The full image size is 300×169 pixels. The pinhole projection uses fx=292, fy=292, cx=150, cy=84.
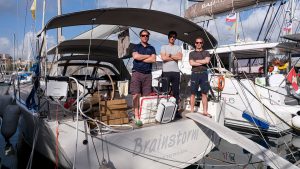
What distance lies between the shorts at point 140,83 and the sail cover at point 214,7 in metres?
6.08

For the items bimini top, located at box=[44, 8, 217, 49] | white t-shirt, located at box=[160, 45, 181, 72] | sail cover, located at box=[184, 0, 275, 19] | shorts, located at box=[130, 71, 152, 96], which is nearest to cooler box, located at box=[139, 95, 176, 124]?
shorts, located at box=[130, 71, 152, 96]

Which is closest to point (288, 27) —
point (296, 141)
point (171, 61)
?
point (296, 141)

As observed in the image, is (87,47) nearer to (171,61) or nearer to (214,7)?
(171,61)

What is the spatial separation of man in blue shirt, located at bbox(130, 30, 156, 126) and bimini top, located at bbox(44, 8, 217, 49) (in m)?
0.42

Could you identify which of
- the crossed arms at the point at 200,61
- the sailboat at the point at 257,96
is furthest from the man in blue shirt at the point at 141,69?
the sailboat at the point at 257,96

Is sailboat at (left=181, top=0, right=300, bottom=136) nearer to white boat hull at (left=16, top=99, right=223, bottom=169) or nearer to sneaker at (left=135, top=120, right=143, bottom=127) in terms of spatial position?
white boat hull at (left=16, top=99, right=223, bottom=169)

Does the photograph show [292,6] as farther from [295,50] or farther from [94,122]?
[94,122]

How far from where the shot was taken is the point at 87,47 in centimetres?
691

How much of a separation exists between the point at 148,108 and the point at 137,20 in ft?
5.16

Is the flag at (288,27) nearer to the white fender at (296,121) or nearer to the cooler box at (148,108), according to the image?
the white fender at (296,121)

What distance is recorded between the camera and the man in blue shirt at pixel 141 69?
458cm

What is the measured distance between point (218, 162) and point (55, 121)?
3.80 metres

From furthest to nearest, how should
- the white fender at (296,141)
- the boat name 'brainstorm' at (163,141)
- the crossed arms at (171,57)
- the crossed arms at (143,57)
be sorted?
the white fender at (296,141)
the crossed arms at (171,57)
the crossed arms at (143,57)
the boat name 'brainstorm' at (163,141)

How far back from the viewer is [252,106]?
839 centimetres
